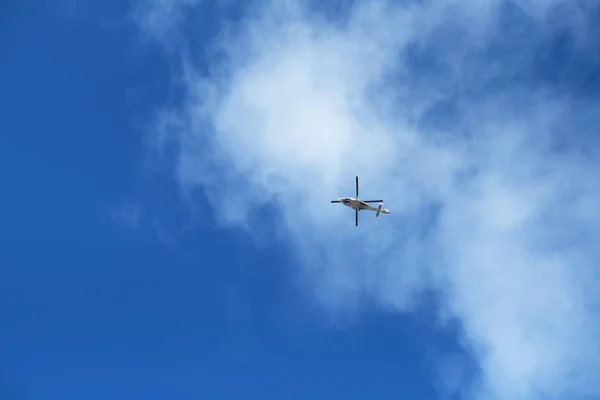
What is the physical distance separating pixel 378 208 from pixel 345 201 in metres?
12.0

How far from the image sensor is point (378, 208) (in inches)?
6742

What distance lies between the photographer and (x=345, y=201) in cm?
16550
